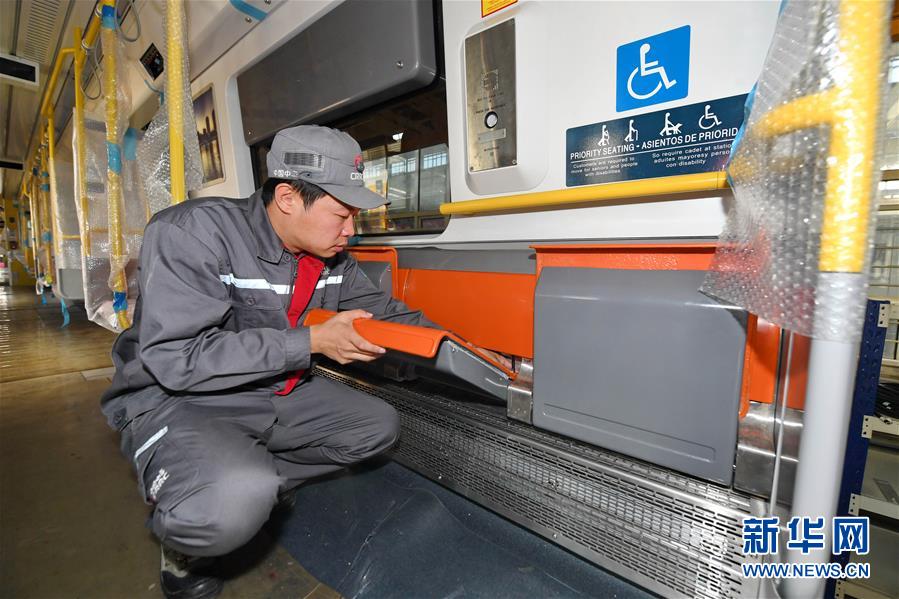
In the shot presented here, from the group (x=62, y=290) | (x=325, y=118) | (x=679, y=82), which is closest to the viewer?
(x=679, y=82)

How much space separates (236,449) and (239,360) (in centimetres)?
27

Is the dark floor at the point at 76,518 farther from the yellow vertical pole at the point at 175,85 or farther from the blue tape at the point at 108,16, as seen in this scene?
the blue tape at the point at 108,16

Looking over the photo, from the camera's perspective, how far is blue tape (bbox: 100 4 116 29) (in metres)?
2.49

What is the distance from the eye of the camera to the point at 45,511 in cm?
160

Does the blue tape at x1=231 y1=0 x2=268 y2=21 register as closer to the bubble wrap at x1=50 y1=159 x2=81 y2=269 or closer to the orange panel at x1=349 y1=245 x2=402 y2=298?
the orange panel at x1=349 y1=245 x2=402 y2=298

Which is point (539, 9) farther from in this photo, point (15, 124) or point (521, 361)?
point (15, 124)

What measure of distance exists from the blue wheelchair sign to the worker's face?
3.10ft

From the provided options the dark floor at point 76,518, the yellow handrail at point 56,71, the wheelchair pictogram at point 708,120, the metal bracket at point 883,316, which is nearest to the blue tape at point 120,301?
the dark floor at point 76,518

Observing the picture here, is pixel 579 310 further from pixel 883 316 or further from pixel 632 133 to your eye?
pixel 883 316

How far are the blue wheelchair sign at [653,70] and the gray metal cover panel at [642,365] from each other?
506 mm

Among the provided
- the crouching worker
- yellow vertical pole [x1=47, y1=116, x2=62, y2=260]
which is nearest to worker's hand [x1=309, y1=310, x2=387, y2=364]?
the crouching worker

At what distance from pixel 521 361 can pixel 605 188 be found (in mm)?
647

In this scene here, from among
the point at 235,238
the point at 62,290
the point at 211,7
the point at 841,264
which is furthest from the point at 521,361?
the point at 62,290

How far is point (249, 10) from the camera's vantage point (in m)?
2.16
